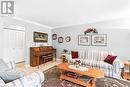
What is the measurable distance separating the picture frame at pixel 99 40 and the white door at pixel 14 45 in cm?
338

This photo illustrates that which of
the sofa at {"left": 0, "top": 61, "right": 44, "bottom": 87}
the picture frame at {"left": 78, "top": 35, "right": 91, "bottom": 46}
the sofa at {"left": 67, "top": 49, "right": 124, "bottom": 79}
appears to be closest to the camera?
the sofa at {"left": 0, "top": 61, "right": 44, "bottom": 87}

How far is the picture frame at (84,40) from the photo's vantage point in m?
5.72

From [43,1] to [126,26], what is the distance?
375 centimetres

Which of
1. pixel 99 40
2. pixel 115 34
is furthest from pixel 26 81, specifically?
pixel 115 34

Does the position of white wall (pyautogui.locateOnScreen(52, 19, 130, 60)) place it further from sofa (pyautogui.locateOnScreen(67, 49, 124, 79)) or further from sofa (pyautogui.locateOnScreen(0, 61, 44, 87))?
sofa (pyautogui.locateOnScreen(0, 61, 44, 87))

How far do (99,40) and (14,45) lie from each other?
12.7 ft

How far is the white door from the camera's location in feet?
13.7

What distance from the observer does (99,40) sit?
5.41 metres

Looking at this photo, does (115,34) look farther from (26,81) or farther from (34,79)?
(26,81)

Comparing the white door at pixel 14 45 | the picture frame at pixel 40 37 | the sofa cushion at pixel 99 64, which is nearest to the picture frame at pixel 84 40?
the sofa cushion at pixel 99 64

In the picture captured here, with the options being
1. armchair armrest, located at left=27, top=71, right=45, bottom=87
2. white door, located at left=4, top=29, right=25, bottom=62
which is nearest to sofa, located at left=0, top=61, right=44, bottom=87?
armchair armrest, located at left=27, top=71, right=45, bottom=87

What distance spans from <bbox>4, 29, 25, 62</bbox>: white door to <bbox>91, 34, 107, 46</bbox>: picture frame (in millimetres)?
3383

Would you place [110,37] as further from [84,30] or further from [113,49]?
[84,30]

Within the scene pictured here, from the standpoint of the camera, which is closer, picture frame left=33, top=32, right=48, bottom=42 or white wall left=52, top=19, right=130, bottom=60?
white wall left=52, top=19, right=130, bottom=60
